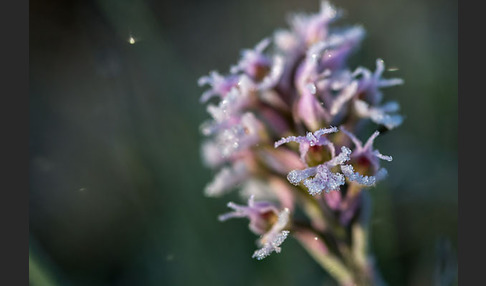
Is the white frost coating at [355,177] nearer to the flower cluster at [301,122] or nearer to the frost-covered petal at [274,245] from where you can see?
the flower cluster at [301,122]

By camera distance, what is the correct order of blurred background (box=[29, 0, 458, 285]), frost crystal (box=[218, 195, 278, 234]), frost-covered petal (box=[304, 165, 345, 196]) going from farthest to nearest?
blurred background (box=[29, 0, 458, 285]) → frost crystal (box=[218, 195, 278, 234]) → frost-covered petal (box=[304, 165, 345, 196])

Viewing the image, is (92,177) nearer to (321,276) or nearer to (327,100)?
(321,276)

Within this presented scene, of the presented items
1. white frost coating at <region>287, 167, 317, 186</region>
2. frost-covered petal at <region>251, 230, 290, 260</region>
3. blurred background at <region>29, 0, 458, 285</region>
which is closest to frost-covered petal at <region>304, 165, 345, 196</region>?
white frost coating at <region>287, 167, 317, 186</region>

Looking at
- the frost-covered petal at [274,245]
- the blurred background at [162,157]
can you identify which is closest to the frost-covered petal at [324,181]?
the frost-covered petal at [274,245]

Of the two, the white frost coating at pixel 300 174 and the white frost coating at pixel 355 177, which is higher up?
the white frost coating at pixel 300 174

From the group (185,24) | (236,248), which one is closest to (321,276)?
(236,248)

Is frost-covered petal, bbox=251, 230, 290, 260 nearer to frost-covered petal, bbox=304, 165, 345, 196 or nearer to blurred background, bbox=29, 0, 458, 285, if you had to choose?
frost-covered petal, bbox=304, 165, 345, 196
